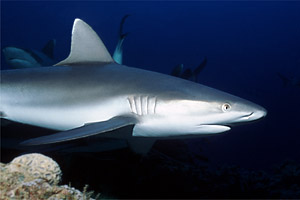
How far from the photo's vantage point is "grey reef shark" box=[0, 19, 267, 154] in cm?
223

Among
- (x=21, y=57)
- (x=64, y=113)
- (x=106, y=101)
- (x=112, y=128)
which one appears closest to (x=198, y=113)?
(x=112, y=128)

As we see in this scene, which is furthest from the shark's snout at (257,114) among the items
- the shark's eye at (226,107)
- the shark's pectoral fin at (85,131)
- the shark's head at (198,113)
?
the shark's pectoral fin at (85,131)

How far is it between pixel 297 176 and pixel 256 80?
72884 mm

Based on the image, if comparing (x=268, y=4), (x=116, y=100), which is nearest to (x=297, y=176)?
(x=116, y=100)

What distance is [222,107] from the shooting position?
7.21 feet

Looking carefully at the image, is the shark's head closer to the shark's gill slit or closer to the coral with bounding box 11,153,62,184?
the shark's gill slit

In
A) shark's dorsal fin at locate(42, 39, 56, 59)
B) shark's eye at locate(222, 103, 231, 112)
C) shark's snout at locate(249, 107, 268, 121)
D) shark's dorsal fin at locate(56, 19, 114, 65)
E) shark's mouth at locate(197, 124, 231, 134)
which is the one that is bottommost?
→ shark's mouth at locate(197, 124, 231, 134)

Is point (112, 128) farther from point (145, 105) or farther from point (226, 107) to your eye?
point (226, 107)

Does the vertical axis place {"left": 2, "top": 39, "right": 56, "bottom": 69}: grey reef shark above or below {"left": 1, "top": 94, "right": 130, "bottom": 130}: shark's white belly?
above

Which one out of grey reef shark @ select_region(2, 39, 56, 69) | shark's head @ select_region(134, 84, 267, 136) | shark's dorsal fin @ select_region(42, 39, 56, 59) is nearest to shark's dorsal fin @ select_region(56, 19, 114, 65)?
shark's head @ select_region(134, 84, 267, 136)

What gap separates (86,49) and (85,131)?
1.43 m

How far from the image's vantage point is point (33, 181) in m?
1.89

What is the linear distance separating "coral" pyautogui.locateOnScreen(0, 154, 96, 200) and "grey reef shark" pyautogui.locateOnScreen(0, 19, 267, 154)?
38cm

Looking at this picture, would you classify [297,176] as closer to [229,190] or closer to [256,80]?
[229,190]
